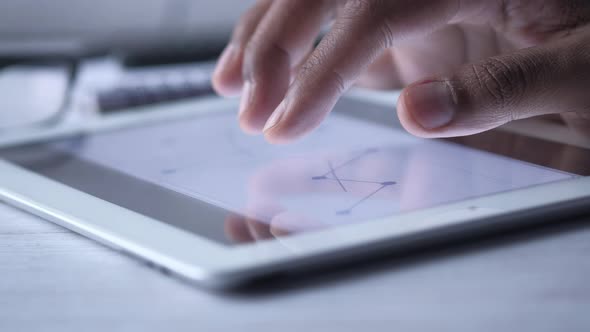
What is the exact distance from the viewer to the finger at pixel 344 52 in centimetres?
53

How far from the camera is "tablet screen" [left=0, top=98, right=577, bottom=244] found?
1.40ft

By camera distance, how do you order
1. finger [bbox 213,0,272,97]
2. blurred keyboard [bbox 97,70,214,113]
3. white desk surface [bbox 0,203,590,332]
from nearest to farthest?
white desk surface [bbox 0,203,590,332] < finger [bbox 213,0,272,97] < blurred keyboard [bbox 97,70,214,113]

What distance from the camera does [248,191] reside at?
484 mm

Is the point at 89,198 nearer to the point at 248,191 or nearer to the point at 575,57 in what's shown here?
the point at 248,191

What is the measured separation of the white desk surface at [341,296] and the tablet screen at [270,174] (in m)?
0.04

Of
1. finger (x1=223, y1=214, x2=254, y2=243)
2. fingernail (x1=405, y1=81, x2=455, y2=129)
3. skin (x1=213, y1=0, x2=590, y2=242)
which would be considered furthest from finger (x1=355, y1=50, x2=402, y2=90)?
finger (x1=223, y1=214, x2=254, y2=243)

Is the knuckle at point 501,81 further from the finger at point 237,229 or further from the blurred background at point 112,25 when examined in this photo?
the blurred background at point 112,25

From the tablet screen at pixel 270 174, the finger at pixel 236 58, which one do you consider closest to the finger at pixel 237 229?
the tablet screen at pixel 270 174

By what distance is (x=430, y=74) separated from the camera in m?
0.60

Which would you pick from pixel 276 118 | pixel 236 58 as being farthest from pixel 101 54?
pixel 276 118

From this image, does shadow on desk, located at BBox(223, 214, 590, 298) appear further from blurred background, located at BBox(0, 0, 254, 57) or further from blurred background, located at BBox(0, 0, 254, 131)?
blurred background, located at BBox(0, 0, 254, 57)

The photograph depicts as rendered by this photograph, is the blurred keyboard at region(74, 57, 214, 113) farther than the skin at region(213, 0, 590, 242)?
Yes

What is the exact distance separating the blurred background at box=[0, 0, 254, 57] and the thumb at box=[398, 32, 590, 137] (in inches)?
28.7

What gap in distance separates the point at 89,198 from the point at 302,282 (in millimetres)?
179
